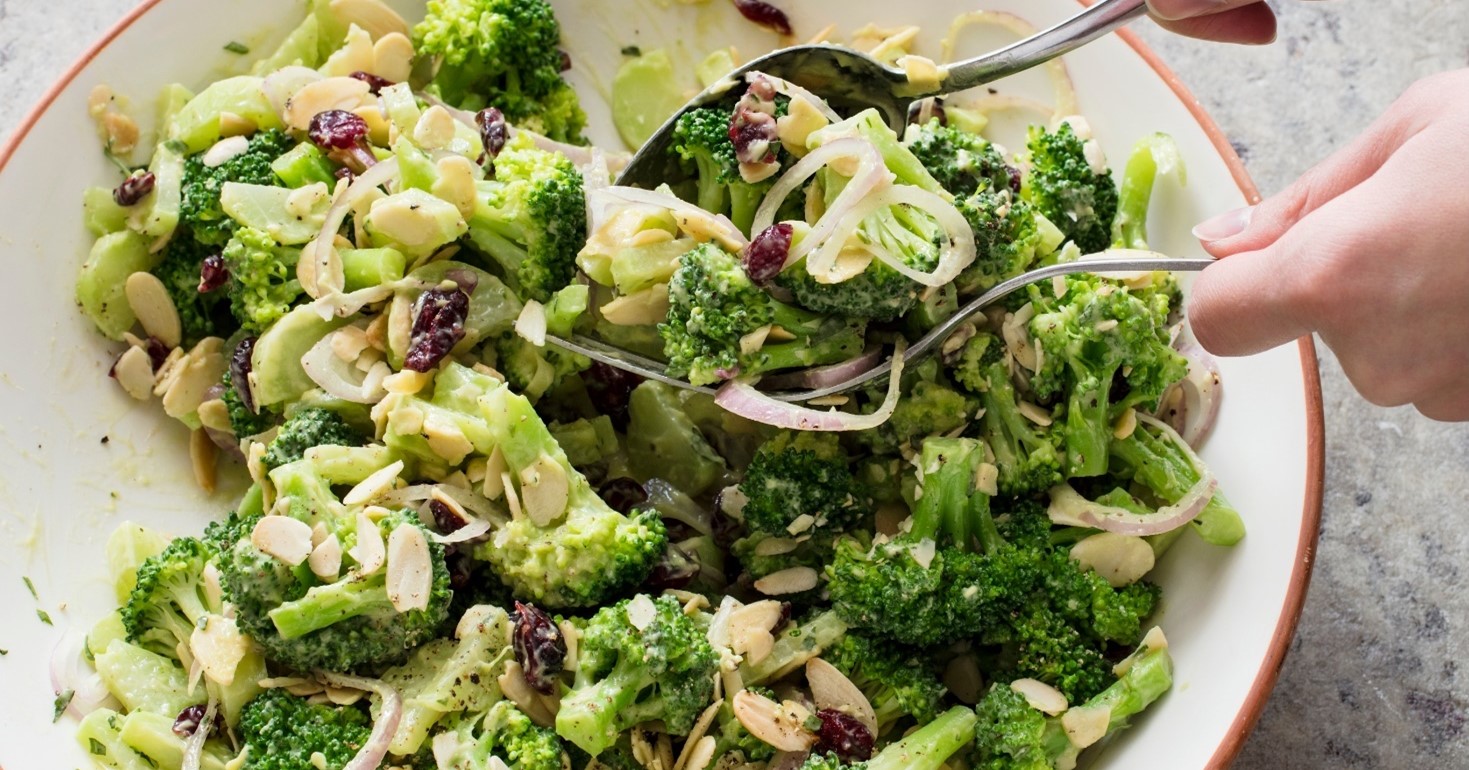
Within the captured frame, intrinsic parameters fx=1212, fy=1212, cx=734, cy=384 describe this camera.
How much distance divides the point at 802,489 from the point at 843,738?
1.48 ft

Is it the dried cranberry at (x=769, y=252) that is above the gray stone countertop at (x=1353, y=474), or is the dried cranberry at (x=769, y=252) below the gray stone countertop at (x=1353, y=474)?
above

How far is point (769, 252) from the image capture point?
2.15 metres

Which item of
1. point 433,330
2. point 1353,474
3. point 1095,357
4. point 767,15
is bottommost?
point 1353,474

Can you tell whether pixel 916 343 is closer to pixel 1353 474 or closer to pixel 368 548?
pixel 368 548

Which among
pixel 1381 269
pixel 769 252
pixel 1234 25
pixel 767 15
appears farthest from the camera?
pixel 767 15

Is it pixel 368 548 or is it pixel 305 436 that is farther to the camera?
pixel 305 436

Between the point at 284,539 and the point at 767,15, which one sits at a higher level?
the point at 767,15

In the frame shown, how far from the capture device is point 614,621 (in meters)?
2.12

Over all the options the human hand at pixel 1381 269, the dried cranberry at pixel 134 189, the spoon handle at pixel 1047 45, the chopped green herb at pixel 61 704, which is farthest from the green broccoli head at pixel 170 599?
the human hand at pixel 1381 269

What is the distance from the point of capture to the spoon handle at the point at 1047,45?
2.26 m

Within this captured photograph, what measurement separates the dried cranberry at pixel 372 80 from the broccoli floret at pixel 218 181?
232 millimetres

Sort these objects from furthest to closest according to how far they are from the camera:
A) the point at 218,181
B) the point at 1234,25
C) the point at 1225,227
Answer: the point at 218,181
the point at 1234,25
the point at 1225,227

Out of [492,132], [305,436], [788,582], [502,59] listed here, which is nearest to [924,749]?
[788,582]

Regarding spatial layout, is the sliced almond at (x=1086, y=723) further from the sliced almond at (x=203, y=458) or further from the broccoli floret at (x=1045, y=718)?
the sliced almond at (x=203, y=458)
